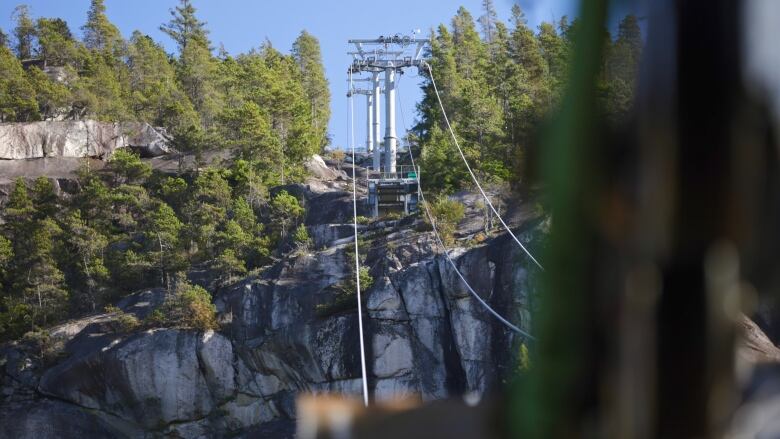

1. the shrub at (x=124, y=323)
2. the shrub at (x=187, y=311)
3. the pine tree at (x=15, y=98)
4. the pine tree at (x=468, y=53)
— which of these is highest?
the pine tree at (x=468, y=53)

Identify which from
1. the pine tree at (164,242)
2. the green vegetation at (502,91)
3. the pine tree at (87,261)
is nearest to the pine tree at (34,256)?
the pine tree at (87,261)

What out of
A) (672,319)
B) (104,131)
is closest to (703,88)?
(672,319)

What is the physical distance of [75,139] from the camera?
3375 centimetres

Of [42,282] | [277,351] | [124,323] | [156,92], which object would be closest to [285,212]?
[124,323]

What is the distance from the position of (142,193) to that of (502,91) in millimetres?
12912

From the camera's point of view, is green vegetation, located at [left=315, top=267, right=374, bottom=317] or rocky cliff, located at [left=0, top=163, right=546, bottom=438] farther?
green vegetation, located at [left=315, top=267, right=374, bottom=317]

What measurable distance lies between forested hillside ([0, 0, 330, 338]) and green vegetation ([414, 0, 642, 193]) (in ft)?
16.2

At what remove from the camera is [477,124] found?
23.1 m

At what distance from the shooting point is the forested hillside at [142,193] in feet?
79.5

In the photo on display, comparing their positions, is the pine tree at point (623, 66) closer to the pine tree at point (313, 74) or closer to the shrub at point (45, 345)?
the shrub at point (45, 345)

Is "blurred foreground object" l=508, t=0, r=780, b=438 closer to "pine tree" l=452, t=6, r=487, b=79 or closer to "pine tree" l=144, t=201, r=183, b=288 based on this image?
"pine tree" l=144, t=201, r=183, b=288

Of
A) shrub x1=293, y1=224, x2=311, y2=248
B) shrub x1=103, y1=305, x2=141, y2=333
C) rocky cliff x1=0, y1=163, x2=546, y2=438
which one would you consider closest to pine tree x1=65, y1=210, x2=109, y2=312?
rocky cliff x1=0, y1=163, x2=546, y2=438

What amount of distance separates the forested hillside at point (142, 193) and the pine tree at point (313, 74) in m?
6.83

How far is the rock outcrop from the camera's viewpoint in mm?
33438
